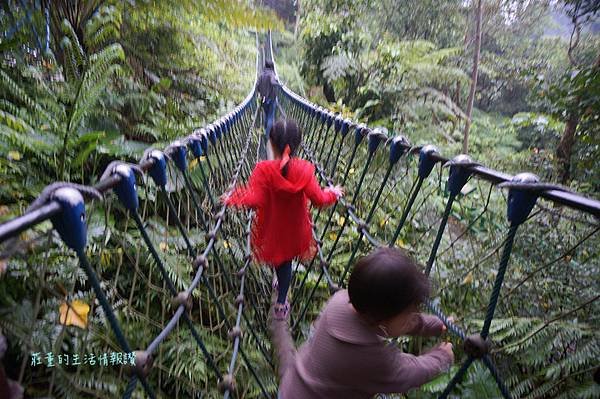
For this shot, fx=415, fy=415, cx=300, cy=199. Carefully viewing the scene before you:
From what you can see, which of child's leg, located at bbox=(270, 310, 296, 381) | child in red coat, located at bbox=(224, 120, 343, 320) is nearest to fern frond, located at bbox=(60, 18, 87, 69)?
child in red coat, located at bbox=(224, 120, 343, 320)

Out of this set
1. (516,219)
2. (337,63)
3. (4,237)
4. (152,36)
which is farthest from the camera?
(337,63)

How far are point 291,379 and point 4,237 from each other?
1.69 ft

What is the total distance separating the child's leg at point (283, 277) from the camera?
121cm

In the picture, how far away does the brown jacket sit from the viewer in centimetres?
59

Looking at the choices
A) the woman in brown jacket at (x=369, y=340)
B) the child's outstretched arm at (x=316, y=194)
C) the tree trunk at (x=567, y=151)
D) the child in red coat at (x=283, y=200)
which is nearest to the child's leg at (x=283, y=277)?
the child in red coat at (x=283, y=200)

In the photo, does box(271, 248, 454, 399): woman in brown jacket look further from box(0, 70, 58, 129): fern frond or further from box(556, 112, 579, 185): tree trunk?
box(556, 112, 579, 185): tree trunk

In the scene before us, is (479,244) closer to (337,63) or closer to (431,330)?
(431,330)

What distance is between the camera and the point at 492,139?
5.91 m

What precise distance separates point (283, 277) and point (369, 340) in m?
0.66

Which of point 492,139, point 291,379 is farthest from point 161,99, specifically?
point 492,139

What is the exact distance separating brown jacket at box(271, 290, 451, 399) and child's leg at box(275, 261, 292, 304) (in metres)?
0.55

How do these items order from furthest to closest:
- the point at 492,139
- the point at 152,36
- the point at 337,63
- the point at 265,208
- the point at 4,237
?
1. the point at 492,139
2. the point at 337,63
3. the point at 152,36
4. the point at 265,208
5. the point at 4,237

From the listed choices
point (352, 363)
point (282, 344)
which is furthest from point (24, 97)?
point (352, 363)

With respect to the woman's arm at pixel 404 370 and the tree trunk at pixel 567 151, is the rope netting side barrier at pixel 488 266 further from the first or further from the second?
the tree trunk at pixel 567 151
